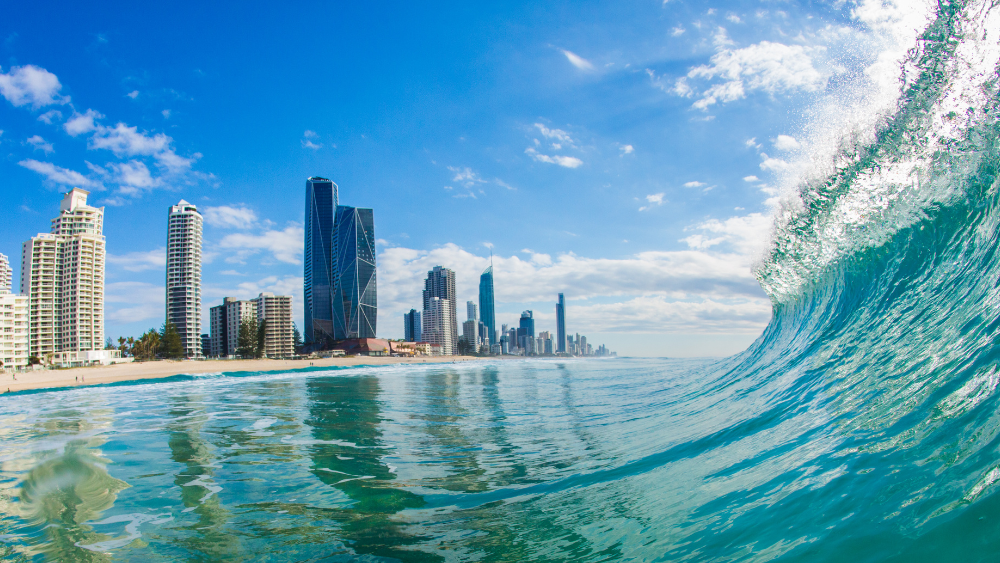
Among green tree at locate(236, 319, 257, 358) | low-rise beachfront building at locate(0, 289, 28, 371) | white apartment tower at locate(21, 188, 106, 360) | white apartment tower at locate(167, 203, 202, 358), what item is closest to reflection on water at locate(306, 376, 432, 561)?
green tree at locate(236, 319, 257, 358)

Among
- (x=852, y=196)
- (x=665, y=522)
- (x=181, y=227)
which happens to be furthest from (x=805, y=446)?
(x=181, y=227)

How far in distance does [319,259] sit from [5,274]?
251 ft

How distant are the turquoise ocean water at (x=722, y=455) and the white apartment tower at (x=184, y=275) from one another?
497 ft

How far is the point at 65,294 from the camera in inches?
4082

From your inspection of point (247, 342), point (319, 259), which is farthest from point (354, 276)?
point (247, 342)

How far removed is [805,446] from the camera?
404cm

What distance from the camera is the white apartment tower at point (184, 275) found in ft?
447

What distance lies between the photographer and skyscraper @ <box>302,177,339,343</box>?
479 ft

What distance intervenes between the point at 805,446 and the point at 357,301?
14467 centimetres

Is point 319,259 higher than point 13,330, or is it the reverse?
point 319,259

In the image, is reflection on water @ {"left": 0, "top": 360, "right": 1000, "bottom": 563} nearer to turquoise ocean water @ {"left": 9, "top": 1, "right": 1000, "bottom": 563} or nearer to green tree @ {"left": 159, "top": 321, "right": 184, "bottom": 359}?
turquoise ocean water @ {"left": 9, "top": 1, "right": 1000, "bottom": 563}

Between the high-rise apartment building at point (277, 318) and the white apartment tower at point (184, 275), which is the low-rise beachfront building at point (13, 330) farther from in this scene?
the high-rise apartment building at point (277, 318)

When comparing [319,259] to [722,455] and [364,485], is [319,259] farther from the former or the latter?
[722,455]

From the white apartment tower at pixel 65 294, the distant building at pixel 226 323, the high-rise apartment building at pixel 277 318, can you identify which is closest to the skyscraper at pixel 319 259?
the high-rise apartment building at pixel 277 318
